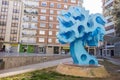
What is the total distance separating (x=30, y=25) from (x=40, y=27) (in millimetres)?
3071

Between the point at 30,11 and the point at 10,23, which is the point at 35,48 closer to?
the point at 10,23

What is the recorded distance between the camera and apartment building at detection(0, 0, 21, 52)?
57.2 m

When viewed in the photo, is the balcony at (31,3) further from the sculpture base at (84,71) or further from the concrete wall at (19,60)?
the sculpture base at (84,71)

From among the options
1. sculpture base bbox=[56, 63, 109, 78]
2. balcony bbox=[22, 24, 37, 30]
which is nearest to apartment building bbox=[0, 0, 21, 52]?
balcony bbox=[22, 24, 37, 30]

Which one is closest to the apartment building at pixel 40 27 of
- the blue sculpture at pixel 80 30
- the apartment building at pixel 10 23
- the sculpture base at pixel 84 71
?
the apartment building at pixel 10 23

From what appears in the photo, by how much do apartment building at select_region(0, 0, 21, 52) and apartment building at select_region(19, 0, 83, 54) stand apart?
1567 mm

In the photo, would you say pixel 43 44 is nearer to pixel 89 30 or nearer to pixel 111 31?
pixel 111 31

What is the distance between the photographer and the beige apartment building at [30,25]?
57.6 m

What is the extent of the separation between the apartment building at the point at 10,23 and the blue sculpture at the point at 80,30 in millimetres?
39199

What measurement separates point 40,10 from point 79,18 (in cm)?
4216

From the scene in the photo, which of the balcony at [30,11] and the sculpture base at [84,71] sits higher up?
the balcony at [30,11]

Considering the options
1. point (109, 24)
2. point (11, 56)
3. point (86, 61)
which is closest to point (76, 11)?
point (86, 61)

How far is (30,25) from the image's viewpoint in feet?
196

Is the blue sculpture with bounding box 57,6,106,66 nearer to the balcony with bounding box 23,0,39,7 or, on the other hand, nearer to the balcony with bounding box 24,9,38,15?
the balcony with bounding box 24,9,38,15
